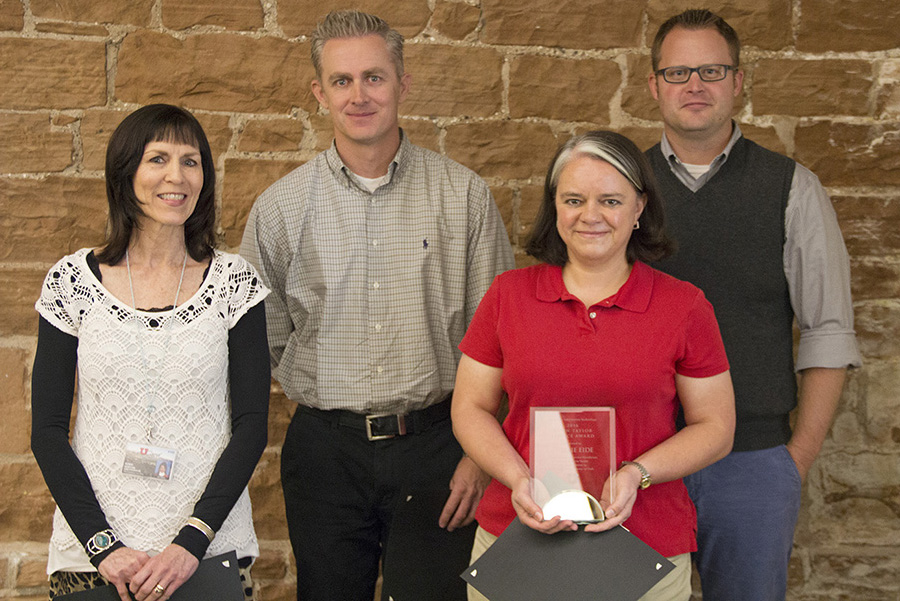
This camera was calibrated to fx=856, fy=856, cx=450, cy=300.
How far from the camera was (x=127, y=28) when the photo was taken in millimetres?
2814

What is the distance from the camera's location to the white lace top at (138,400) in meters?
1.82

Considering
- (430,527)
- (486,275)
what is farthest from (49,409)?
(486,275)

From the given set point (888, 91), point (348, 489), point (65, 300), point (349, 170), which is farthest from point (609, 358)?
point (888, 91)

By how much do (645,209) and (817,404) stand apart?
0.82 m

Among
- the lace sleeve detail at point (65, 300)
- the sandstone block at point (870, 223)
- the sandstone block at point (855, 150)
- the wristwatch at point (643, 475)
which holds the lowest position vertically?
the wristwatch at point (643, 475)

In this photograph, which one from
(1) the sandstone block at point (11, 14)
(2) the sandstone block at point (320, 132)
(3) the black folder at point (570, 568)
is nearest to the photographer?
(3) the black folder at point (570, 568)

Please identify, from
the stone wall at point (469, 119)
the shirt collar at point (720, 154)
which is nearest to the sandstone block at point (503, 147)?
the stone wall at point (469, 119)

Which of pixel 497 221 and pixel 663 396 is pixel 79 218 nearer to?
pixel 497 221

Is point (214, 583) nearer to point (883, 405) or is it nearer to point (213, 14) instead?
point (213, 14)

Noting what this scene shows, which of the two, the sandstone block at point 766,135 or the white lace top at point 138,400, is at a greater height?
the sandstone block at point 766,135

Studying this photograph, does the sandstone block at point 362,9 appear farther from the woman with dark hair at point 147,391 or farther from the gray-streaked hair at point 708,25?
the woman with dark hair at point 147,391

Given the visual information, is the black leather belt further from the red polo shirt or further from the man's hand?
the red polo shirt

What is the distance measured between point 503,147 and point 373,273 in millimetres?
792

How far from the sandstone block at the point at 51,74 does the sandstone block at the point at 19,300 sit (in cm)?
55
